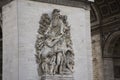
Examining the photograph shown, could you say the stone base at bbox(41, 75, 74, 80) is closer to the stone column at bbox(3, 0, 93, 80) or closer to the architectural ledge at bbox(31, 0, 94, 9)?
the stone column at bbox(3, 0, 93, 80)

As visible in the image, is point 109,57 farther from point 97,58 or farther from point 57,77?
point 57,77

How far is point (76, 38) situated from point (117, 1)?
26.3 feet

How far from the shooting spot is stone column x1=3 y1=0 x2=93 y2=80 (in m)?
15.8

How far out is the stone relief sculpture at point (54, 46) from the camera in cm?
1608

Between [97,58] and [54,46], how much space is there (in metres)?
9.72

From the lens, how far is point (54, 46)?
1636cm

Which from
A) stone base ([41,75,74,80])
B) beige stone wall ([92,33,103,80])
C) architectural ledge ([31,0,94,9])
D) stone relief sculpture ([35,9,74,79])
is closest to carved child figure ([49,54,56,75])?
stone relief sculpture ([35,9,74,79])

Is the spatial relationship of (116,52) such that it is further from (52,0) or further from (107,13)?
(52,0)

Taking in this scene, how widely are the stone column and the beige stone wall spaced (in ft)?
25.2

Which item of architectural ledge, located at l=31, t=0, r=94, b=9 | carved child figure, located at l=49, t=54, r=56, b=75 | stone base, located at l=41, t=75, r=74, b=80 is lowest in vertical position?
stone base, located at l=41, t=75, r=74, b=80

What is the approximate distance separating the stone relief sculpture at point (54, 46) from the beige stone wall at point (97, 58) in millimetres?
8553

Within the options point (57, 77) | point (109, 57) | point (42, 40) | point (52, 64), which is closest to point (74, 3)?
point (42, 40)

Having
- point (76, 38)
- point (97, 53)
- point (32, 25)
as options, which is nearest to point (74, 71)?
point (76, 38)

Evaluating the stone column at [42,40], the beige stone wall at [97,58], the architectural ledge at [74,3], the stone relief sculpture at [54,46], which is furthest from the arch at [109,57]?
the stone relief sculpture at [54,46]
